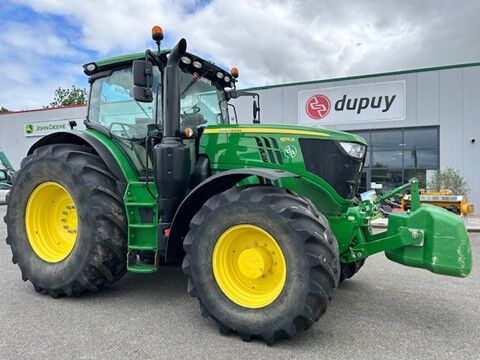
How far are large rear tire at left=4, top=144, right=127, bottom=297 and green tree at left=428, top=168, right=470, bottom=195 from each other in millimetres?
15087

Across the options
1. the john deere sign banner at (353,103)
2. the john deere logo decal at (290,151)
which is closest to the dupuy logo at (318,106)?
the john deere sign banner at (353,103)

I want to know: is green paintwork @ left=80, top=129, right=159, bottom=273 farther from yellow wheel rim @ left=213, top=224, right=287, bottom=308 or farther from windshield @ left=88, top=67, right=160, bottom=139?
yellow wheel rim @ left=213, top=224, right=287, bottom=308

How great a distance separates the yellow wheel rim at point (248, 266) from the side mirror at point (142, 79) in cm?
152

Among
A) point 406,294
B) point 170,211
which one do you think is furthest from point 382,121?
point 170,211

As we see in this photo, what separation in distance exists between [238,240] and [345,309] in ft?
4.65

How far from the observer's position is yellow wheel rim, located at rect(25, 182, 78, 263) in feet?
15.5

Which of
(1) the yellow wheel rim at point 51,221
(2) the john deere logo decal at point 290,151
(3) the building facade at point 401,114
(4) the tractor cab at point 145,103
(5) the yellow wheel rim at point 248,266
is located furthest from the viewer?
(3) the building facade at point 401,114

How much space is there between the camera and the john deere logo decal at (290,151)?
3.95 metres

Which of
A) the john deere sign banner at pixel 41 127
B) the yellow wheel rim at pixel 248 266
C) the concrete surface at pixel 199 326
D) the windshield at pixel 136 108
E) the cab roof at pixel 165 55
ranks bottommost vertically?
the concrete surface at pixel 199 326

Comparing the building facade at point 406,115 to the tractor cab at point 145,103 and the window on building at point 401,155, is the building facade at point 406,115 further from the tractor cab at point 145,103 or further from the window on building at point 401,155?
the tractor cab at point 145,103

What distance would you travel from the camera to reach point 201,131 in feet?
14.3

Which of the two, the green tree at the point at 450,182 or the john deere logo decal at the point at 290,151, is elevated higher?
the john deere logo decal at the point at 290,151

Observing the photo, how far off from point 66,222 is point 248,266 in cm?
252

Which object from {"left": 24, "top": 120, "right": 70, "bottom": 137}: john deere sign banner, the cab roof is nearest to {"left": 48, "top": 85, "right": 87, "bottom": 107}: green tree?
{"left": 24, "top": 120, "right": 70, "bottom": 137}: john deere sign banner
